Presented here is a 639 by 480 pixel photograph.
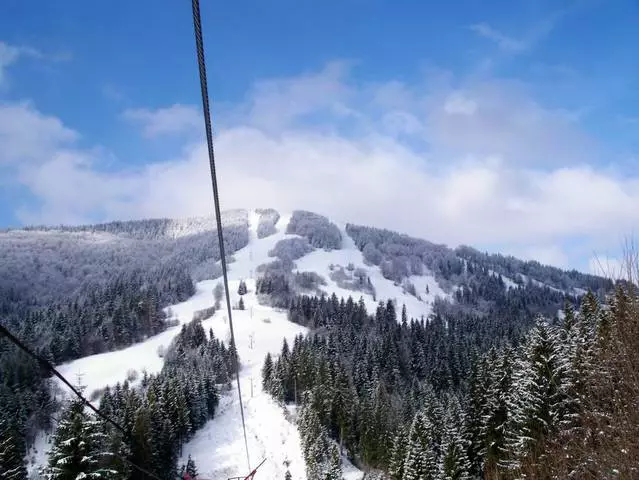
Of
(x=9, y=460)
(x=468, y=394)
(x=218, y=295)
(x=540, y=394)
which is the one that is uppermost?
(x=540, y=394)

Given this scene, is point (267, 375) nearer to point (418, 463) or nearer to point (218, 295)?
point (418, 463)

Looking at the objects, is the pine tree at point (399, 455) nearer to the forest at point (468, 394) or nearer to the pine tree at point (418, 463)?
the forest at point (468, 394)

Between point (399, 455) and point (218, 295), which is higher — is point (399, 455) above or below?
below

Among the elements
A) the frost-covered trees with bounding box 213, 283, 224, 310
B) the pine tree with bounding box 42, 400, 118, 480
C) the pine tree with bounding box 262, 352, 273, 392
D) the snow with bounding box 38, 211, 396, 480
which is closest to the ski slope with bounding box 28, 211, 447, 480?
the snow with bounding box 38, 211, 396, 480

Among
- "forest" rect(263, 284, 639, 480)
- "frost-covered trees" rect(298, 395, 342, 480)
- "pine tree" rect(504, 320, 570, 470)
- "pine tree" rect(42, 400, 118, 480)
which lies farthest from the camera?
"frost-covered trees" rect(298, 395, 342, 480)

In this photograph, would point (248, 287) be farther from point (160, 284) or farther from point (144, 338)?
point (144, 338)

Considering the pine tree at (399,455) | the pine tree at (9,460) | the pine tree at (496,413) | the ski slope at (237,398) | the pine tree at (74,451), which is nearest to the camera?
the pine tree at (74,451)

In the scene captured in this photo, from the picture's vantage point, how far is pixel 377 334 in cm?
12888

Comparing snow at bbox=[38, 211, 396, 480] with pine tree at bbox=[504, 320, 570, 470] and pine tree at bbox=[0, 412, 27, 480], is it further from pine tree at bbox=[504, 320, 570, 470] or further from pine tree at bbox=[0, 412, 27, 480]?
pine tree at bbox=[504, 320, 570, 470]

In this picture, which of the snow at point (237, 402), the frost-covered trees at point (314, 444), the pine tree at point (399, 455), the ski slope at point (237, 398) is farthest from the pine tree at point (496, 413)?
the snow at point (237, 402)

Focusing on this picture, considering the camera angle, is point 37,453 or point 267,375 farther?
point 267,375

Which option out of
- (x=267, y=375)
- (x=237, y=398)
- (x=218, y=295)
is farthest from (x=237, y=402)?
(x=218, y=295)

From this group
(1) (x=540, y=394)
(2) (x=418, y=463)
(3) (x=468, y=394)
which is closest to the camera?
(1) (x=540, y=394)

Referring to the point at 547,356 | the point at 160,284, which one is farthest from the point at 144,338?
the point at 547,356
